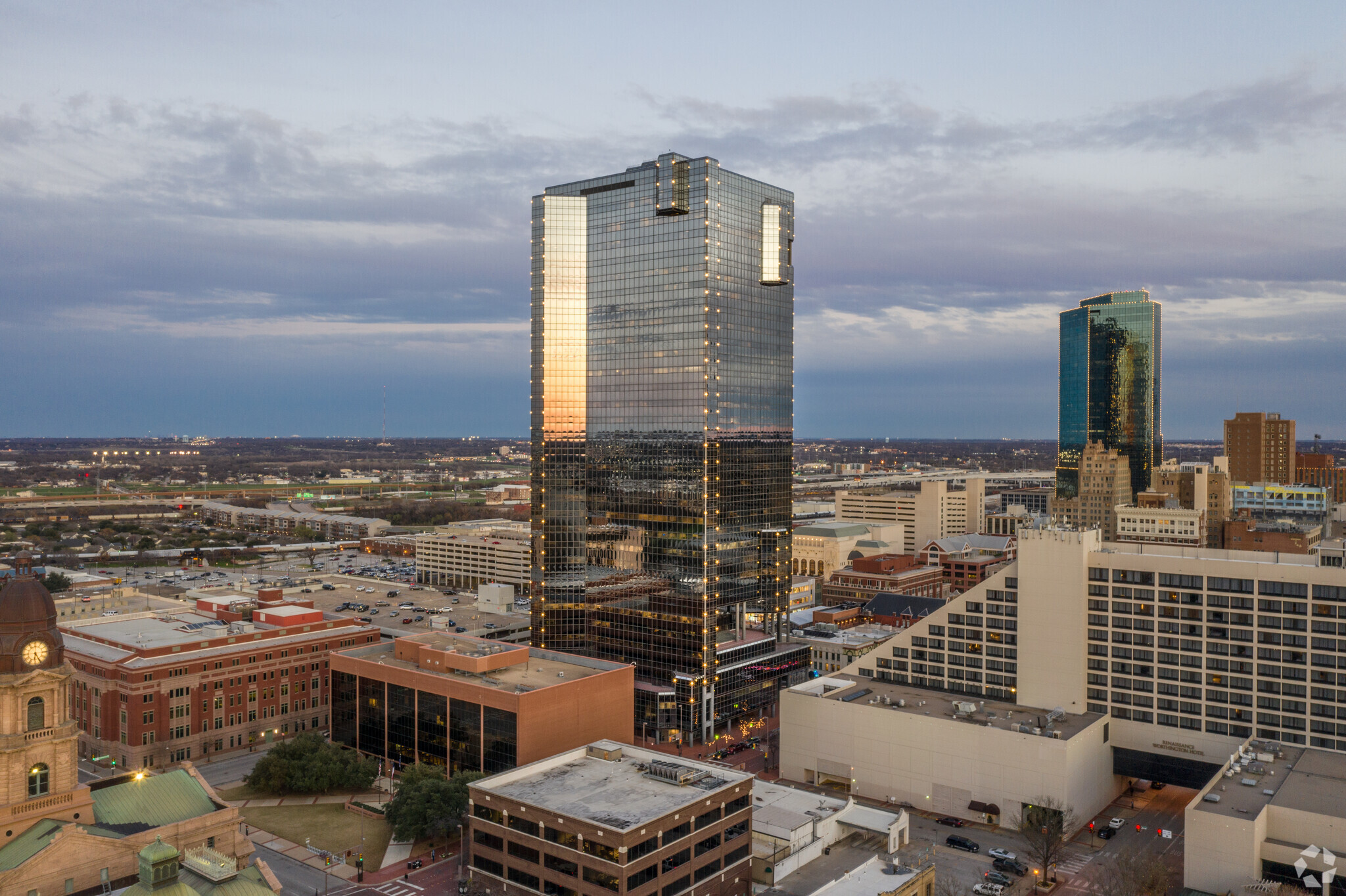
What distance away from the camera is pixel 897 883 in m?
76.8

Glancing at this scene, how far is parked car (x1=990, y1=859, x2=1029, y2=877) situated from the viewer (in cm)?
8638

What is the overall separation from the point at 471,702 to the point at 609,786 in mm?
28963

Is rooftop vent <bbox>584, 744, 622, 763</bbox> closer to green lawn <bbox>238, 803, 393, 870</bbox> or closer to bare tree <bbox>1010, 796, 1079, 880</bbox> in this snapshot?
green lawn <bbox>238, 803, 393, 870</bbox>

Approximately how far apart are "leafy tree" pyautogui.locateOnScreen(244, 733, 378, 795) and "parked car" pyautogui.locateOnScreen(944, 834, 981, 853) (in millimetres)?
65760

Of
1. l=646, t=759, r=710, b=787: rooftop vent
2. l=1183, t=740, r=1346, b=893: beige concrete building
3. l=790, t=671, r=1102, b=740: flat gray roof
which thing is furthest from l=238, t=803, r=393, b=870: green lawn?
l=1183, t=740, r=1346, b=893: beige concrete building

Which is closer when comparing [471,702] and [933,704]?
[471,702]

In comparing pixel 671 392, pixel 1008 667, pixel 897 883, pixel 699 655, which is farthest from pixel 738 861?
pixel 671 392

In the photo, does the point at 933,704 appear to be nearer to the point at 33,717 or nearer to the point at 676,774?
the point at 676,774

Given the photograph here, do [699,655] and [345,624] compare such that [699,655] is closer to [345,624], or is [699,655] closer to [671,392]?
[671,392]

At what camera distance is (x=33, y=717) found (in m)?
63.6

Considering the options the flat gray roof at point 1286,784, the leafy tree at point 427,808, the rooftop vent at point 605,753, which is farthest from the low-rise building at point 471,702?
the flat gray roof at point 1286,784

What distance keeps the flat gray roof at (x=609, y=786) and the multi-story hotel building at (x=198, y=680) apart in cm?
5972

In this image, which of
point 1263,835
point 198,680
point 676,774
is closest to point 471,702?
point 676,774

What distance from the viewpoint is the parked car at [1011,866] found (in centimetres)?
8638
